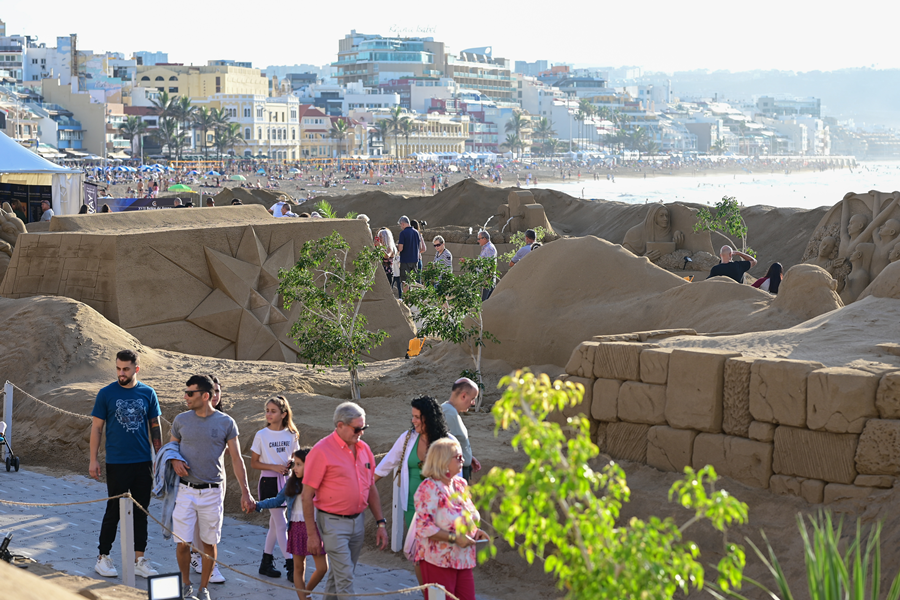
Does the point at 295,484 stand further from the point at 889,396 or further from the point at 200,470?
the point at 889,396

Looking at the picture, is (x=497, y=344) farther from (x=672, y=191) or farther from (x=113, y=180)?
(x=672, y=191)

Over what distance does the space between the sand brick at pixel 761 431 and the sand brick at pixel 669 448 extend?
433mm

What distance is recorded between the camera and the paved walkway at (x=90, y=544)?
6145 mm

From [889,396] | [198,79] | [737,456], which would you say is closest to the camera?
[889,396]

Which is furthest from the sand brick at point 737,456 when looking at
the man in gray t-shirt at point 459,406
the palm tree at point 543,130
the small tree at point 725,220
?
the palm tree at point 543,130

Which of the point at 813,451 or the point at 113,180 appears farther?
the point at 113,180

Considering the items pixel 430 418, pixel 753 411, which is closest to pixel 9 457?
pixel 430 418

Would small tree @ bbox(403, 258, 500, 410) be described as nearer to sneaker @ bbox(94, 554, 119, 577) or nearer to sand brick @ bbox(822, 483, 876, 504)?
sand brick @ bbox(822, 483, 876, 504)

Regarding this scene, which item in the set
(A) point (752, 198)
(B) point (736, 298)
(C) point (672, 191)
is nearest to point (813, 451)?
(B) point (736, 298)

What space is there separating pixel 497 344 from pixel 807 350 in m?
4.08

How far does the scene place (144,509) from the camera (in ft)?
19.7

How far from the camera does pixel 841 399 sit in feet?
19.6

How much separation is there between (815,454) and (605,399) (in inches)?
61.8

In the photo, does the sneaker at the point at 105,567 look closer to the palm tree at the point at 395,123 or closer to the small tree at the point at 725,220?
the small tree at the point at 725,220
